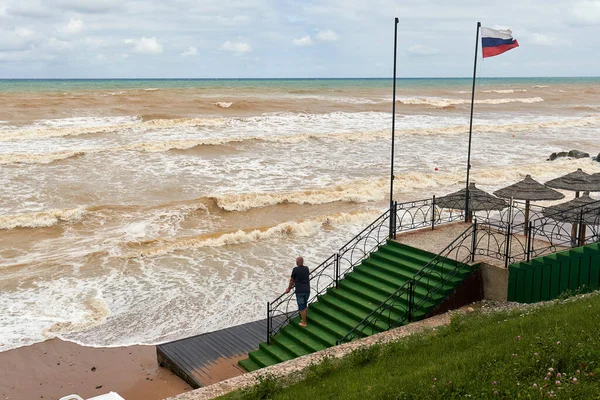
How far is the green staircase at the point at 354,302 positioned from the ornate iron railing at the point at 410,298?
42mm

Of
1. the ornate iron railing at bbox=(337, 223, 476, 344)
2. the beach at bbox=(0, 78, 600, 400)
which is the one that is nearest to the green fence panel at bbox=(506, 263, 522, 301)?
the ornate iron railing at bbox=(337, 223, 476, 344)

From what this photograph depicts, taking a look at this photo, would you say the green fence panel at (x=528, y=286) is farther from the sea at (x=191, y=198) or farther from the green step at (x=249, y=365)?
the sea at (x=191, y=198)

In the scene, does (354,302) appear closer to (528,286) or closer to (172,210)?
(528,286)

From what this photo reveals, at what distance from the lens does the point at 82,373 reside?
12148mm

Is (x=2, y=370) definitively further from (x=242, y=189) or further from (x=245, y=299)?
(x=242, y=189)

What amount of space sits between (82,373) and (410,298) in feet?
Result: 24.6

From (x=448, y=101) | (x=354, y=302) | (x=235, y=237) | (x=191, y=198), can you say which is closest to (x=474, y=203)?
(x=354, y=302)

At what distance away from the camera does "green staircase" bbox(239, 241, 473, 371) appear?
11523mm

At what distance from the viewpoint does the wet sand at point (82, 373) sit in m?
11.4

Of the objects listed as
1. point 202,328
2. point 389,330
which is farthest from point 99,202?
point 389,330

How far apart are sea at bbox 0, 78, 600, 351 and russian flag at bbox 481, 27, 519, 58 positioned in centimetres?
876

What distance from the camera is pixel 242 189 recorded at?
2992 centimetres

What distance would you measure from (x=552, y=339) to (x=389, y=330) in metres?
3.77

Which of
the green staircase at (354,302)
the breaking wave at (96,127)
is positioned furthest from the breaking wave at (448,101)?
the green staircase at (354,302)
